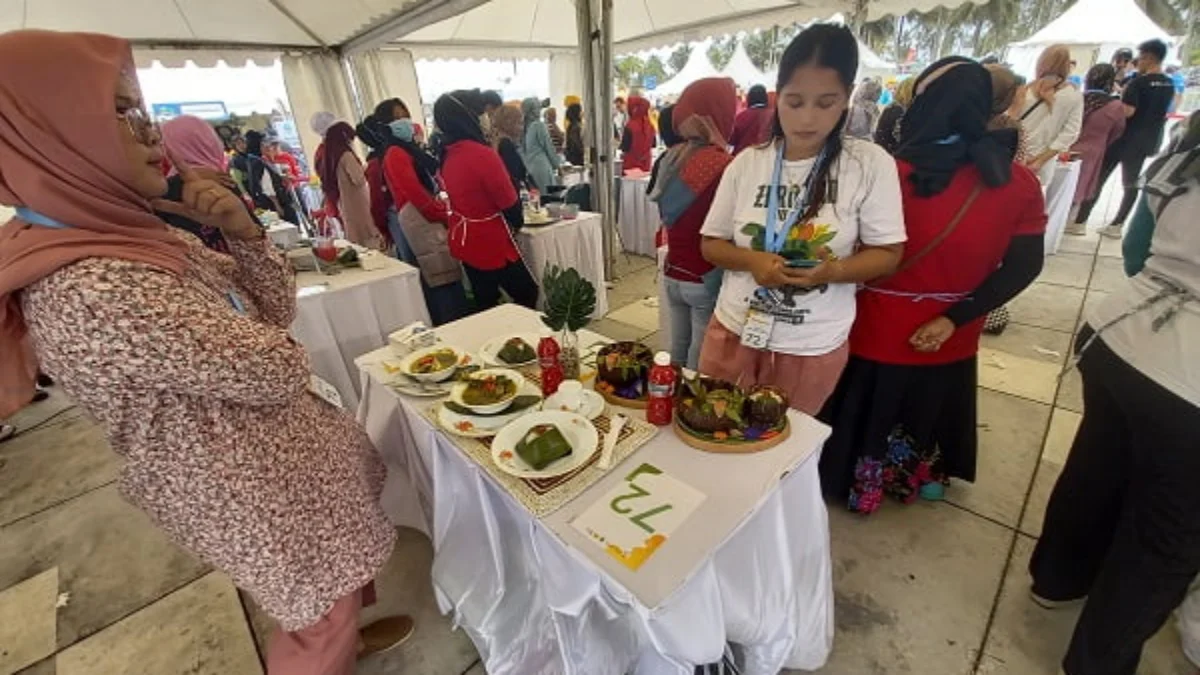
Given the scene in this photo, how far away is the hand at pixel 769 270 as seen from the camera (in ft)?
3.95

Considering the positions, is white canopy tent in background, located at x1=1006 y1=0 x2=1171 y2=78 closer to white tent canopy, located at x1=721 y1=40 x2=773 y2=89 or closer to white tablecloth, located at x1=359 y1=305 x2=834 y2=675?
white tent canopy, located at x1=721 y1=40 x2=773 y2=89

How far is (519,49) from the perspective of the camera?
8312mm

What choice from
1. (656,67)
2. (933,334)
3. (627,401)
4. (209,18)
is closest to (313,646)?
(627,401)

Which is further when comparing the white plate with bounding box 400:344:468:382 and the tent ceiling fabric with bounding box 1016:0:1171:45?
the tent ceiling fabric with bounding box 1016:0:1171:45

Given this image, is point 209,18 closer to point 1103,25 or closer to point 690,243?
point 690,243

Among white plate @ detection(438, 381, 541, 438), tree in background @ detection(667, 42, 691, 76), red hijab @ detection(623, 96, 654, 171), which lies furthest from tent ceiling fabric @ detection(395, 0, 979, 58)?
tree in background @ detection(667, 42, 691, 76)

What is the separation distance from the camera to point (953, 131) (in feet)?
4.12

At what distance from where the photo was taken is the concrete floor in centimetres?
142

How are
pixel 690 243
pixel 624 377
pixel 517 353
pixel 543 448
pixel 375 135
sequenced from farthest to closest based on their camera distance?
pixel 375 135 → pixel 690 243 → pixel 517 353 → pixel 624 377 → pixel 543 448

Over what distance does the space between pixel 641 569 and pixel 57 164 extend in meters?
1.06

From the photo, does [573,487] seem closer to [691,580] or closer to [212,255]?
[691,580]

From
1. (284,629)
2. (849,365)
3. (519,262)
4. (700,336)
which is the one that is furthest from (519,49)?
(284,629)

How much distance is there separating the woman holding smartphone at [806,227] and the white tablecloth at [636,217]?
3.72 m

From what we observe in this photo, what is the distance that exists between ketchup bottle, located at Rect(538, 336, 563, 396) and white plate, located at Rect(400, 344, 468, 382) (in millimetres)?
290
